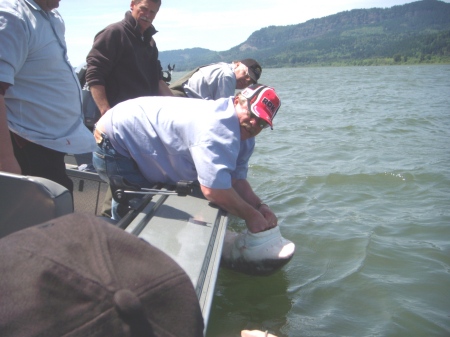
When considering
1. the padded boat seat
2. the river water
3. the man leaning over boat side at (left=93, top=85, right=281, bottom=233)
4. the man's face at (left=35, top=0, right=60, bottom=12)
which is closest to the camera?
the padded boat seat

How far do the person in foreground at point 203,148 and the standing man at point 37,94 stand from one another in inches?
18.3

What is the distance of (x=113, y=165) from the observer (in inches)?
120

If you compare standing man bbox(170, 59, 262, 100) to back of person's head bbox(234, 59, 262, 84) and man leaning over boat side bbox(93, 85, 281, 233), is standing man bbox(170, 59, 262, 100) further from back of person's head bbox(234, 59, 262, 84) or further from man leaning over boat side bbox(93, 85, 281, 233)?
man leaning over boat side bbox(93, 85, 281, 233)

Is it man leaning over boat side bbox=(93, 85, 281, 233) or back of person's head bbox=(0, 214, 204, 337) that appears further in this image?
man leaning over boat side bbox=(93, 85, 281, 233)

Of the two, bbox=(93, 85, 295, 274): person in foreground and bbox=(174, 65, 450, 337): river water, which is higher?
bbox=(93, 85, 295, 274): person in foreground

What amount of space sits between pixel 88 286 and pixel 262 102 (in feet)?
6.04

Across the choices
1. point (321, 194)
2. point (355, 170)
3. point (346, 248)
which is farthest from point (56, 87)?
point (355, 170)

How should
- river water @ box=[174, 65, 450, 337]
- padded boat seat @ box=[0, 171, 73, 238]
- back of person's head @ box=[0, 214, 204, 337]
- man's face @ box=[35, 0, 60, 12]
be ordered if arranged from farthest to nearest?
river water @ box=[174, 65, 450, 337] → man's face @ box=[35, 0, 60, 12] → padded boat seat @ box=[0, 171, 73, 238] → back of person's head @ box=[0, 214, 204, 337]

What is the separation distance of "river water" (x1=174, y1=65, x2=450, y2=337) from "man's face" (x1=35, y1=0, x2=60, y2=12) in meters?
2.05

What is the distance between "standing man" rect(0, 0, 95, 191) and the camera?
1961 millimetres

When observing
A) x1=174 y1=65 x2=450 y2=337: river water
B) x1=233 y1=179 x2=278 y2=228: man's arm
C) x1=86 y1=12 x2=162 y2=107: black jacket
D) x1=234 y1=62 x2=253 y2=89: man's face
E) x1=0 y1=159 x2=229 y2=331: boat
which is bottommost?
x1=174 y1=65 x2=450 y2=337: river water

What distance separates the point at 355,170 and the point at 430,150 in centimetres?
211

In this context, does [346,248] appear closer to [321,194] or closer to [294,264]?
[294,264]

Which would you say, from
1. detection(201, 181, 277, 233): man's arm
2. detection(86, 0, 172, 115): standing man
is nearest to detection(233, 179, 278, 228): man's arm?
detection(201, 181, 277, 233): man's arm
